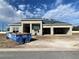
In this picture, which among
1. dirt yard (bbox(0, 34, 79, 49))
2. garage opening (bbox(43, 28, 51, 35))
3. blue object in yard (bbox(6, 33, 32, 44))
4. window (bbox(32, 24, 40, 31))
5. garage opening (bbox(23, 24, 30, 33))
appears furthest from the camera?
garage opening (bbox(43, 28, 51, 35))

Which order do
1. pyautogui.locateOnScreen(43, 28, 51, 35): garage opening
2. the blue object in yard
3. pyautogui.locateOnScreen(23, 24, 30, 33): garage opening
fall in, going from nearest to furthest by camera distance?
1. the blue object in yard
2. pyautogui.locateOnScreen(23, 24, 30, 33): garage opening
3. pyautogui.locateOnScreen(43, 28, 51, 35): garage opening

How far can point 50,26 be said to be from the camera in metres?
65.6

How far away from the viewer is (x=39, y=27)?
63.7 meters

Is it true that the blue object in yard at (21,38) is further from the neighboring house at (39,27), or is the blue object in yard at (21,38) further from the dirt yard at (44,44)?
the neighboring house at (39,27)

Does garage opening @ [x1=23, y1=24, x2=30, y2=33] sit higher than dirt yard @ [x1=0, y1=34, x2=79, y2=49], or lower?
higher

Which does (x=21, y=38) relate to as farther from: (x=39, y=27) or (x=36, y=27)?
(x=39, y=27)

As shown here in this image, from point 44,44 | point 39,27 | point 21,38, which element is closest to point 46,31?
point 39,27

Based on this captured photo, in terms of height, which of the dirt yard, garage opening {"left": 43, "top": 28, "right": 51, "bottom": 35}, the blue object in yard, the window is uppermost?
the window

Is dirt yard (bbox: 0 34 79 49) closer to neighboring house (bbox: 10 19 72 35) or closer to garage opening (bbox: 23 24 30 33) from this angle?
neighboring house (bbox: 10 19 72 35)

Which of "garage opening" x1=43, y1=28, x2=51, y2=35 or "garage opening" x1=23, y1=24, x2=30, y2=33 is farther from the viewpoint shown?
"garage opening" x1=43, y1=28, x2=51, y2=35

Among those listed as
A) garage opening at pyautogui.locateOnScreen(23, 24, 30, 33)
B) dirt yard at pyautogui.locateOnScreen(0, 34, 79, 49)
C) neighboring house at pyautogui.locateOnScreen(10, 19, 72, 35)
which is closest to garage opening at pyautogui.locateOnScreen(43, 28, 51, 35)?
neighboring house at pyautogui.locateOnScreen(10, 19, 72, 35)

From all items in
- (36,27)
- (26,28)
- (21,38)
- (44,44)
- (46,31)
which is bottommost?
(44,44)

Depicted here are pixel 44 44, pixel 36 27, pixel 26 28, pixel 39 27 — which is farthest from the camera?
pixel 26 28

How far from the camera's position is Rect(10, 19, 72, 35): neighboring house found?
6234 centimetres
